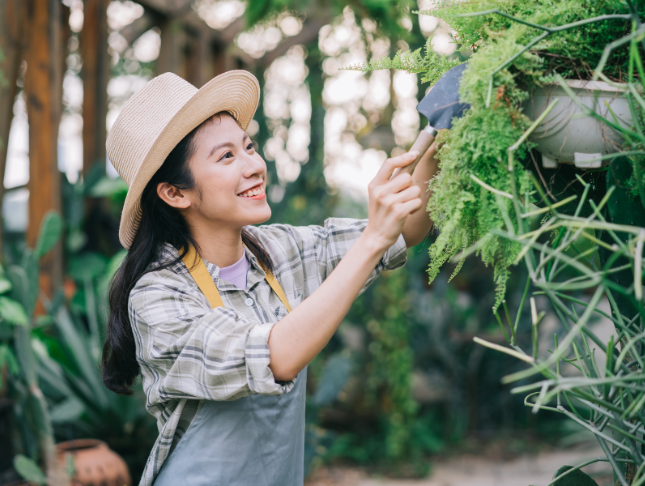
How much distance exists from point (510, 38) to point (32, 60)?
9.57ft

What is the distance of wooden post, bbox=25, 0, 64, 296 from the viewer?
9.57ft

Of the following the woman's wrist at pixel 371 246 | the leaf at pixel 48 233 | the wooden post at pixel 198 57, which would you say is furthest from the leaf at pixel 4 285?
the wooden post at pixel 198 57

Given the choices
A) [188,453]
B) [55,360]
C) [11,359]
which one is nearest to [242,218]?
[188,453]

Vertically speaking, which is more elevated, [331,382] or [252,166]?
[252,166]

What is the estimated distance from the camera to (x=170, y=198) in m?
1.30

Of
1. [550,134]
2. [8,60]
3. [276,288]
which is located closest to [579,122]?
[550,134]

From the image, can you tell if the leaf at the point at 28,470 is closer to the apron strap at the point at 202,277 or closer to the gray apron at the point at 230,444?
the gray apron at the point at 230,444

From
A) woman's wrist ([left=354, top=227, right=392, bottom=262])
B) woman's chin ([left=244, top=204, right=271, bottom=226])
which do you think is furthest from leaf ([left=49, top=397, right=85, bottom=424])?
woman's wrist ([left=354, top=227, right=392, bottom=262])

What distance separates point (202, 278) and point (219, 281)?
56 millimetres

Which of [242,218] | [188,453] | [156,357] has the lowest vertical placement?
[188,453]

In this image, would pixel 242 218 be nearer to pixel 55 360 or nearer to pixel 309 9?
pixel 55 360

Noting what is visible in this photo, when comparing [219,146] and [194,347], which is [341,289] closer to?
[194,347]

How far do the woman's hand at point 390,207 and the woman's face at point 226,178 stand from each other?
350 mm

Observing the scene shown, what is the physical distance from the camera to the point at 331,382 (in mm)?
3377
